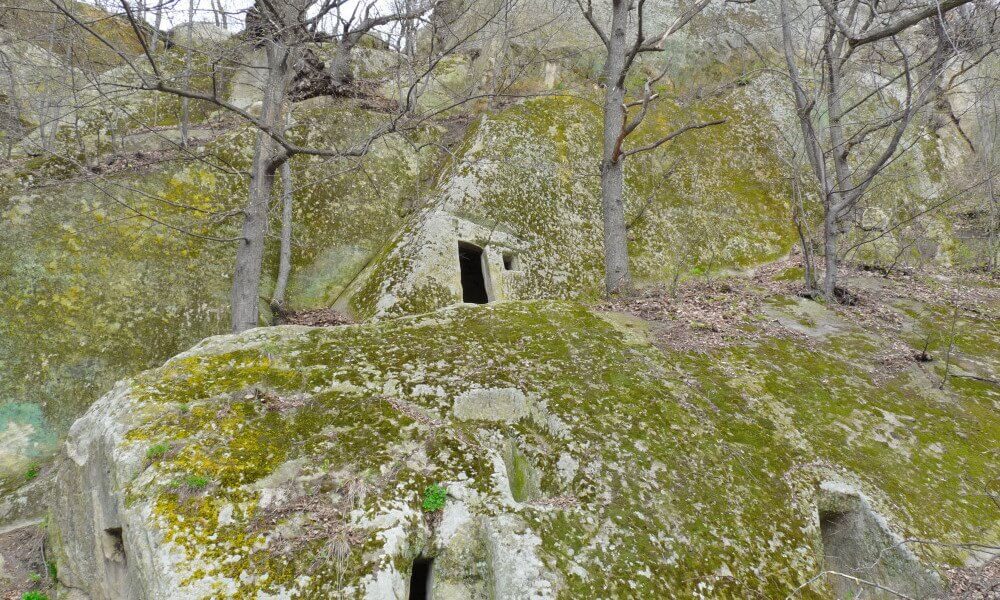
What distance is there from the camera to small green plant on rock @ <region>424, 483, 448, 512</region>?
397 cm

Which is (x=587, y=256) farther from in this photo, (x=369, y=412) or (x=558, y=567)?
(x=558, y=567)

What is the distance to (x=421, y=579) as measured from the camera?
4043 millimetres

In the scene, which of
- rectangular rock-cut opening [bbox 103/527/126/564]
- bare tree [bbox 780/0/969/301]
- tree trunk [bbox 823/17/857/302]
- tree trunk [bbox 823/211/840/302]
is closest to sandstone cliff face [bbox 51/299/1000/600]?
rectangular rock-cut opening [bbox 103/527/126/564]

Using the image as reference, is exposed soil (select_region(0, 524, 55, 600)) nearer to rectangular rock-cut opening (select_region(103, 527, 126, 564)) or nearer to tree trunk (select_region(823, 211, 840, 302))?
rectangular rock-cut opening (select_region(103, 527, 126, 564))

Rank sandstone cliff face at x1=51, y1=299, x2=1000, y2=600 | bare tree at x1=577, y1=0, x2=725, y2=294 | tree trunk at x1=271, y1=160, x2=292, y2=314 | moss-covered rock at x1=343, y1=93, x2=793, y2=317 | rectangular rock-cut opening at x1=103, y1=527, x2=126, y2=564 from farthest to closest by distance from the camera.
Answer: tree trunk at x1=271, y1=160, x2=292, y2=314 < moss-covered rock at x1=343, y1=93, x2=793, y2=317 < bare tree at x1=577, y1=0, x2=725, y2=294 < rectangular rock-cut opening at x1=103, y1=527, x2=126, y2=564 < sandstone cliff face at x1=51, y1=299, x2=1000, y2=600

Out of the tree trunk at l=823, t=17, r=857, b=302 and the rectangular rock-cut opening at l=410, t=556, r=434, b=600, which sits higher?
the tree trunk at l=823, t=17, r=857, b=302

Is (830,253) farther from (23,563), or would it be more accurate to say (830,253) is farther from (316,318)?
(23,563)

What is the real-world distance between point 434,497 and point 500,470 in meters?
0.66

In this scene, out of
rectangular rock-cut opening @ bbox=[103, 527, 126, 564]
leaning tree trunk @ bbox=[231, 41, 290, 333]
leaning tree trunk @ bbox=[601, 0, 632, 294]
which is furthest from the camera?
leaning tree trunk @ bbox=[601, 0, 632, 294]

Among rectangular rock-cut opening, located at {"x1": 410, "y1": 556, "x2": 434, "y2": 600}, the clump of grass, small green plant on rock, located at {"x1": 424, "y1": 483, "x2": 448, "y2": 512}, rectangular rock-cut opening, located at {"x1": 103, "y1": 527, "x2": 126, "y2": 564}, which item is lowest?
rectangular rock-cut opening, located at {"x1": 410, "y1": 556, "x2": 434, "y2": 600}

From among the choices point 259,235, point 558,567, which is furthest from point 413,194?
point 558,567

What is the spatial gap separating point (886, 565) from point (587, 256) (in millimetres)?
8123

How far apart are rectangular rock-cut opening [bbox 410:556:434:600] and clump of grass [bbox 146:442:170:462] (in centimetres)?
219

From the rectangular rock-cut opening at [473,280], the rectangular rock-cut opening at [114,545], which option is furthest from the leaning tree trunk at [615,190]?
the rectangular rock-cut opening at [114,545]
